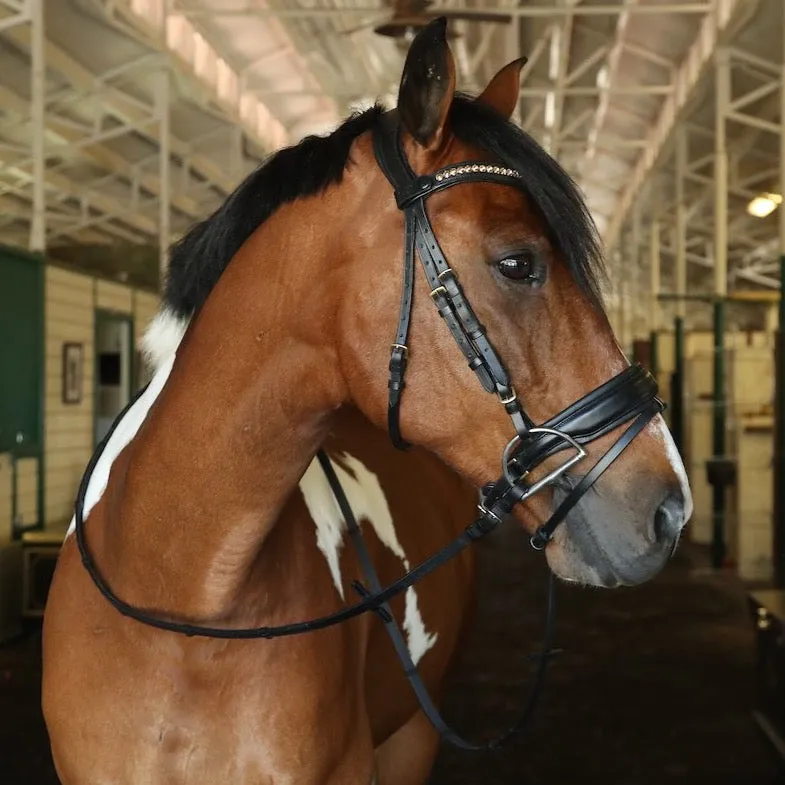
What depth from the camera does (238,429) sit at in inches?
53.1

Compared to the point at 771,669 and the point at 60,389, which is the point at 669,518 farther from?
the point at 60,389

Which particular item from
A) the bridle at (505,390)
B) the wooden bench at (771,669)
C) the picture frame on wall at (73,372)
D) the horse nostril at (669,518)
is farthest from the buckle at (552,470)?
the picture frame on wall at (73,372)

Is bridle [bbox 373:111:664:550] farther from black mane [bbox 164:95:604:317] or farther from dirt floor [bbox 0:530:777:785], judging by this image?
dirt floor [bbox 0:530:777:785]

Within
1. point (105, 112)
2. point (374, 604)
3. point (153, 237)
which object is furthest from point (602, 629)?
point (153, 237)

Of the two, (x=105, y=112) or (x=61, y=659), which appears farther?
(x=105, y=112)

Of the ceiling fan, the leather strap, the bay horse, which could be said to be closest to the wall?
the ceiling fan

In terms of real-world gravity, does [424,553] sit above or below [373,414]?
below

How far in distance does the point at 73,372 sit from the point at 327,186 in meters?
4.88

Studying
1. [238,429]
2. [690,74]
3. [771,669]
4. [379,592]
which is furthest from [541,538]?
[690,74]

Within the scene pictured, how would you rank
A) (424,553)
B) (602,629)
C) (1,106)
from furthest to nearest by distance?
(1,106) < (602,629) < (424,553)

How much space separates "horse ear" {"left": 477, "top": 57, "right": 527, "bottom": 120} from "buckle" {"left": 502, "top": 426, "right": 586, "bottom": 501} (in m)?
0.57

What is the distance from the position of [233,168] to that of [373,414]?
30.6ft

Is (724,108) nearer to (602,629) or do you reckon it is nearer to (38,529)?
(602,629)

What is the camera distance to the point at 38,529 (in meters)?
5.26
